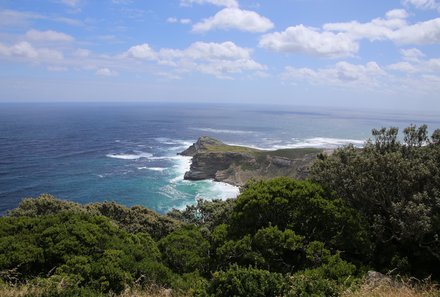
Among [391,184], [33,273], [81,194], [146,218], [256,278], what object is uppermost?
[391,184]

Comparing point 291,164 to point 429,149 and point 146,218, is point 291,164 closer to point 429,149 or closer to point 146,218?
point 146,218

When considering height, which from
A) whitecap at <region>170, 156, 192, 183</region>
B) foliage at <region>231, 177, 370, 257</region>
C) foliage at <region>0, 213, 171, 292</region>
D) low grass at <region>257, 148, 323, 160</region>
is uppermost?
foliage at <region>231, 177, 370, 257</region>

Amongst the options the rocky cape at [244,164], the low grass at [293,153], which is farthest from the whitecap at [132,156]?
the low grass at [293,153]

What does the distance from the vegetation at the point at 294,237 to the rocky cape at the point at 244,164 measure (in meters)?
67.3

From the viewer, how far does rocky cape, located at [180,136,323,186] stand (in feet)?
284

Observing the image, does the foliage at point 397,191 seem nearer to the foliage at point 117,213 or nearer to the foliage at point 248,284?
the foliage at point 248,284

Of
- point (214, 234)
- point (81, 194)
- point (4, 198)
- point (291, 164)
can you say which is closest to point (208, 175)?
point (291, 164)

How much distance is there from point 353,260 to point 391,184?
3.80m

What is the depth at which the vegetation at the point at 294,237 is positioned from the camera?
502 inches

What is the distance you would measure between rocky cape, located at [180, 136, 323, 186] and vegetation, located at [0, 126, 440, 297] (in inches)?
2649

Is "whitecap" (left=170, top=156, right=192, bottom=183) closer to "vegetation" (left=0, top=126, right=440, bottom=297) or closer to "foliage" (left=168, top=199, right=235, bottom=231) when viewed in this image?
"foliage" (left=168, top=199, right=235, bottom=231)

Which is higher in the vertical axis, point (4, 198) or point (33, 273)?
point (33, 273)

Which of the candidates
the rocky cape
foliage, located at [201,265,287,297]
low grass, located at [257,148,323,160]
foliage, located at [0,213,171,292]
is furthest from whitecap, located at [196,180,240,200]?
foliage, located at [201,265,287,297]

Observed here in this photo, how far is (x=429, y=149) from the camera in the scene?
642 inches
